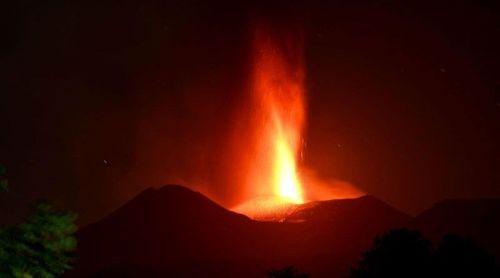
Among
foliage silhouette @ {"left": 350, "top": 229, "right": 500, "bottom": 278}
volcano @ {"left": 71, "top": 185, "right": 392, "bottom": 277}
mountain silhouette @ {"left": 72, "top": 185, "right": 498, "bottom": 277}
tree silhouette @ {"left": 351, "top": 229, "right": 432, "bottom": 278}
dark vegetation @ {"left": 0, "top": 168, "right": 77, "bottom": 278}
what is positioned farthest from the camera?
volcano @ {"left": 71, "top": 185, "right": 392, "bottom": 277}

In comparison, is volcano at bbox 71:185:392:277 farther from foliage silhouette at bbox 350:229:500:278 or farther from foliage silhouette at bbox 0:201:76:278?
foliage silhouette at bbox 0:201:76:278

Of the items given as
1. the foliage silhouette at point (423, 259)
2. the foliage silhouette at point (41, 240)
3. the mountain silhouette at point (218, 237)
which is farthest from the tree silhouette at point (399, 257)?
the mountain silhouette at point (218, 237)

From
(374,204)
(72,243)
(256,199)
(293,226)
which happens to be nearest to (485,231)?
(374,204)

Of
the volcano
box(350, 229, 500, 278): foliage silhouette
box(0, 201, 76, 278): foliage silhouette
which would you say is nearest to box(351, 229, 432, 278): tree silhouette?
box(350, 229, 500, 278): foliage silhouette

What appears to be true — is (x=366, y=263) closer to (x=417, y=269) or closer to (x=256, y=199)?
(x=417, y=269)

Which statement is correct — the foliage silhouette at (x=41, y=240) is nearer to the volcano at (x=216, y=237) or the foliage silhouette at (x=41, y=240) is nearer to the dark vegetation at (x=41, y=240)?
the dark vegetation at (x=41, y=240)

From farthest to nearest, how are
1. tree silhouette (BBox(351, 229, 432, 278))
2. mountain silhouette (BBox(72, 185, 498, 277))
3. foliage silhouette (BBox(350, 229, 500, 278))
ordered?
mountain silhouette (BBox(72, 185, 498, 277)) < tree silhouette (BBox(351, 229, 432, 278)) < foliage silhouette (BBox(350, 229, 500, 278))
